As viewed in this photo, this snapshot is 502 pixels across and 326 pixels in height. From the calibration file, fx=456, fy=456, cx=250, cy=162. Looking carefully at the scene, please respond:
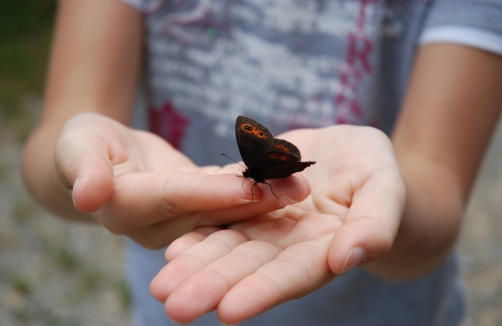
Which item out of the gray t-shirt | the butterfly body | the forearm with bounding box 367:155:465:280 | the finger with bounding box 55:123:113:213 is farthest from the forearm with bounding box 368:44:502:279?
the finger with bounding box 55:123:113:213

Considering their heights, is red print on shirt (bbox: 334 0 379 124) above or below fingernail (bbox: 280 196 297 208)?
above

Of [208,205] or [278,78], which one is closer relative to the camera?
[208,205]

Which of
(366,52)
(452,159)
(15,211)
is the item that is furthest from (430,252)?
(15,211)

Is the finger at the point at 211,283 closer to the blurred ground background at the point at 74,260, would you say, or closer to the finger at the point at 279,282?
the finger at the point at 279,282

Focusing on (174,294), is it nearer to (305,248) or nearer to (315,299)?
(305,248)

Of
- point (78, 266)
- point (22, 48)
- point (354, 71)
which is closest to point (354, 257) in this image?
point (354, 71)

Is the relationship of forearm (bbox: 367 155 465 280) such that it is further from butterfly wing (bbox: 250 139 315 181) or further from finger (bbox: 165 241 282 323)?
finger (bbox: 165 241 282 323)
